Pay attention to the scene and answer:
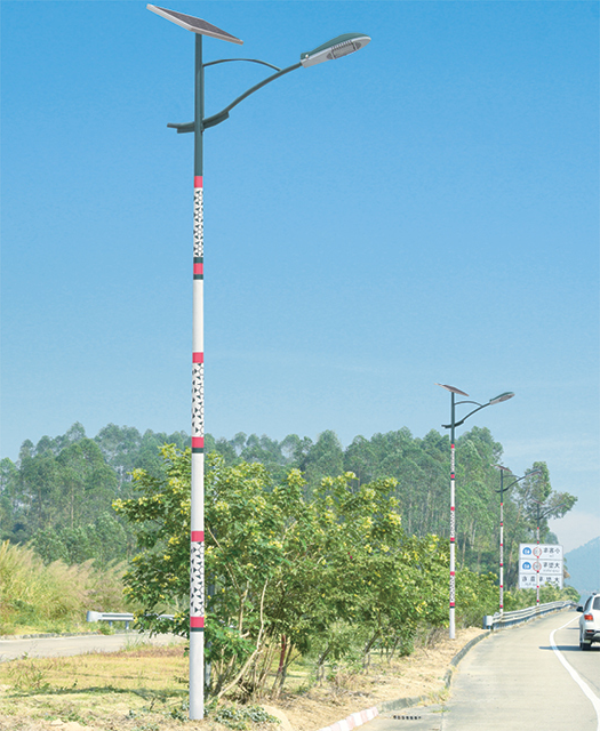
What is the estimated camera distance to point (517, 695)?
16.1m

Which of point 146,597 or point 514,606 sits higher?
point 146,597

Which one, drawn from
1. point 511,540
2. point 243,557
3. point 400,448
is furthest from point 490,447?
point 243,557

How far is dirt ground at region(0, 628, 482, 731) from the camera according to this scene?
9219 mm

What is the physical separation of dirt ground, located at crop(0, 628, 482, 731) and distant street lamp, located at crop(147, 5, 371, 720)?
726 millimetres

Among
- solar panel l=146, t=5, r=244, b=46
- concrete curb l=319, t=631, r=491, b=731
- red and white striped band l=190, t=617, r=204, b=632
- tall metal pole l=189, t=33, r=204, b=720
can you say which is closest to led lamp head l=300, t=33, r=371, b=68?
solar panel l=146, t=5, r=244, b=46

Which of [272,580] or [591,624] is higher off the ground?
[272,580]

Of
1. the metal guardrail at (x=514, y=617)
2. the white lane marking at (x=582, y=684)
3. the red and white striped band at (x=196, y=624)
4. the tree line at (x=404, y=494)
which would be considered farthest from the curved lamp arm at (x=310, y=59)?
the tree line at (x=404, y=494)

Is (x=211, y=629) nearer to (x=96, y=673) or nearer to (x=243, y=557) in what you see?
(x=243, y=557)

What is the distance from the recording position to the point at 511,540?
137875mm

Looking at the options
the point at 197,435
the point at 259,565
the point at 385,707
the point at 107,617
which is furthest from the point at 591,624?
the point at 197,435

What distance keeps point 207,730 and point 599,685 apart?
11146mm

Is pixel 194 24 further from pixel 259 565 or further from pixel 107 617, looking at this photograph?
pixel 107 617

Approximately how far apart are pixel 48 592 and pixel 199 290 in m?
21.6

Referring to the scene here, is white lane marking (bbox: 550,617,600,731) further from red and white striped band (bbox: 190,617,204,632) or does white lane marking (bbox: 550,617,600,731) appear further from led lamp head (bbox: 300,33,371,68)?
led lamp head (bbox: 300,33,371,68)
